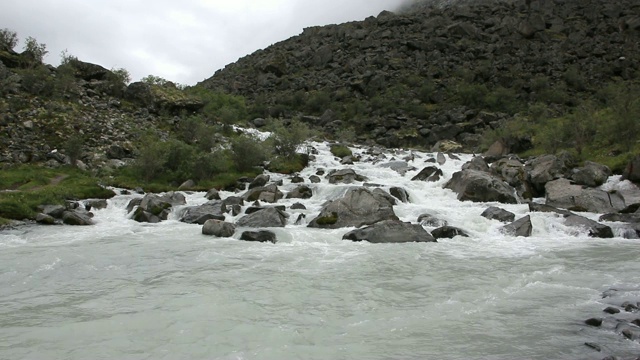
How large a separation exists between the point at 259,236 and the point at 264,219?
10.3ft

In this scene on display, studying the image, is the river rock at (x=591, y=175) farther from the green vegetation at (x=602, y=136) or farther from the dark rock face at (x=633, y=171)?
the green vegetation at (x=602, y=136)

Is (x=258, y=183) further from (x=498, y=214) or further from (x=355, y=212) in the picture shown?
(x=498, y=214)

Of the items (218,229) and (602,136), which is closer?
(218,229)

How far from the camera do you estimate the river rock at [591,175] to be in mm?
30516

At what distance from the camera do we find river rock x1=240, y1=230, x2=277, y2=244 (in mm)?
22141

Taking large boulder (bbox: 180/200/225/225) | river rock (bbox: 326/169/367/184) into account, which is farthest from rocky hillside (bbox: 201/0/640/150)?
large boulder (bbox: 180/200/225/225)

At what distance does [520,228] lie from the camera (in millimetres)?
23547

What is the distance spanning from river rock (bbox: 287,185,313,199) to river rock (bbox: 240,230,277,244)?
10447 mm

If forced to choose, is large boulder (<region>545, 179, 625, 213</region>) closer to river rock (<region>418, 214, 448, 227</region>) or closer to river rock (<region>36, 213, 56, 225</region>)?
river rock (<region>418, 214, 448, 227</region>)

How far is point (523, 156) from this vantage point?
4794cm

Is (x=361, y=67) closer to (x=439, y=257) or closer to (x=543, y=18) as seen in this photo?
(x=543, y=18)

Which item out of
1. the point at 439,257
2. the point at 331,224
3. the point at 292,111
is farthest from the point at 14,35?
the point at 439,257

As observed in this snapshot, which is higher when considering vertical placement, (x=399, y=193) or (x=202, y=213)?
(x=399, y=193)

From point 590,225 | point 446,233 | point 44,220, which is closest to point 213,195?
point 44,220
